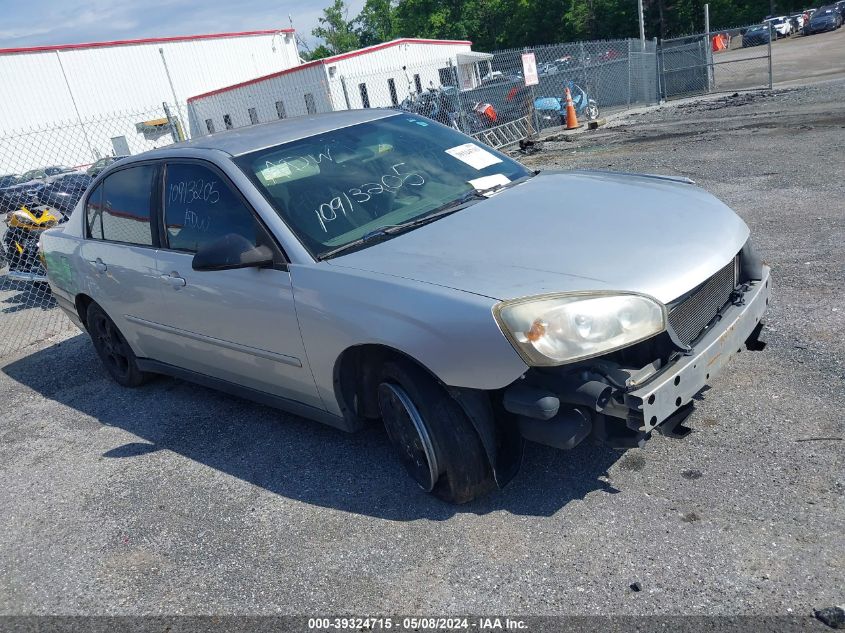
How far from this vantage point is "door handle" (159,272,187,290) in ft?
14.2

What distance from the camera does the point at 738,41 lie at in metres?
50.1

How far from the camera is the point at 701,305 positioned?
10.7 feet

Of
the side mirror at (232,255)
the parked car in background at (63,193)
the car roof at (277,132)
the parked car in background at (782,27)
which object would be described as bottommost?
the parked car in background at (782,27)

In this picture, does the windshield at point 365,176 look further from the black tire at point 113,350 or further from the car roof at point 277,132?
the black tire at point 113,350

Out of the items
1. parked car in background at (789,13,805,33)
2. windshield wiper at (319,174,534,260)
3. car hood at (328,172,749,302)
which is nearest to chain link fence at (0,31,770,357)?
windshield wiper at (319,174,534,260)

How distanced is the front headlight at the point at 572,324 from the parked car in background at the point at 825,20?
174ft

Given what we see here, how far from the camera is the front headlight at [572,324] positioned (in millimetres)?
2820

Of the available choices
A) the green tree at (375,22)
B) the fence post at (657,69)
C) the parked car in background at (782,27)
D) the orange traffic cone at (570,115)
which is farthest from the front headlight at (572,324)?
the green tree at (375,22)

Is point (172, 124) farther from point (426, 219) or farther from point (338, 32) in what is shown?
point (338, 32)

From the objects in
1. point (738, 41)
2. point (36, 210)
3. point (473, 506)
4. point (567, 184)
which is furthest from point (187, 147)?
point (738, 41)

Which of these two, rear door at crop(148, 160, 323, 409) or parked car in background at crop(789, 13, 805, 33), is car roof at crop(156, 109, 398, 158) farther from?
parked car in background at crop(789, 13, 805, 33)

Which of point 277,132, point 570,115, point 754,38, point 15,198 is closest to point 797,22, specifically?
point 754,38

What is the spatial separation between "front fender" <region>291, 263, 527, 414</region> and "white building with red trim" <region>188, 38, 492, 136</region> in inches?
877

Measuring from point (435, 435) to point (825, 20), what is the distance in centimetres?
5363
